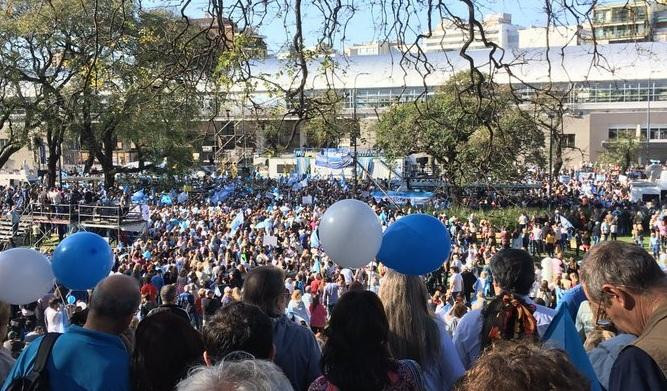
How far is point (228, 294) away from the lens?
9742mm

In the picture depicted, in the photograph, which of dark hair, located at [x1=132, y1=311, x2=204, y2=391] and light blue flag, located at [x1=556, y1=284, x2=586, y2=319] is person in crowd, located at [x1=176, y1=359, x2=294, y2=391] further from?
light blue flag, located at [x1=556, y1=284, x2=586, y2=319]

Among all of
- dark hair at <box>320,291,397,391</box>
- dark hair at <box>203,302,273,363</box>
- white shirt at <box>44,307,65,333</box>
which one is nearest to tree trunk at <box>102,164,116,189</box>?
white shirt at <box>44,307,65,333</box>

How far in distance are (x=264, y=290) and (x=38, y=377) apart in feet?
3.06

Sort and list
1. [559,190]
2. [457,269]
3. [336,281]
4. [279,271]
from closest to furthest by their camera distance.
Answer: [279,271] < [336,281] < [457,269] < [559,190]

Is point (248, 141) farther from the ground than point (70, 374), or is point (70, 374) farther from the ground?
point (248, 141)

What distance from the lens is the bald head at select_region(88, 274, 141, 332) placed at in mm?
2636

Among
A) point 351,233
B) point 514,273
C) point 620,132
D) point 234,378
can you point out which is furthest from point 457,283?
point 620,132

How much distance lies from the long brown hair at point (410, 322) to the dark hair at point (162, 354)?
739mm

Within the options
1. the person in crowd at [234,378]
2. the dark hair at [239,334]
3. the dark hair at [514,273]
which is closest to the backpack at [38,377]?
the dark hair at [239,334]

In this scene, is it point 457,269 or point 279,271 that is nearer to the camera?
point 279,271

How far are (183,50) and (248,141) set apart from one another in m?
0.84

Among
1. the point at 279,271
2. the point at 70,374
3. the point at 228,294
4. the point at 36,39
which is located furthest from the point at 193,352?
the point at 36,39

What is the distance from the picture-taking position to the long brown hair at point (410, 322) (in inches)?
105

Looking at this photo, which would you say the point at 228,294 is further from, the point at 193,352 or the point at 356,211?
the point at 193,352
